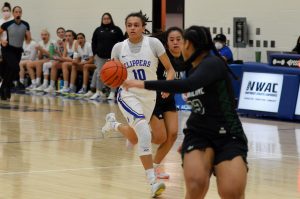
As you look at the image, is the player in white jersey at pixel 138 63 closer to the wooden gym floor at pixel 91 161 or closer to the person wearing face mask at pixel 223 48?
the wooden gym floor at pixel 91 161

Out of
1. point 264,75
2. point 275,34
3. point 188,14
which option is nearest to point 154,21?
point 188,14

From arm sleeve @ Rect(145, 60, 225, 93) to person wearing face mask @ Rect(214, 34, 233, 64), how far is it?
40.7ft

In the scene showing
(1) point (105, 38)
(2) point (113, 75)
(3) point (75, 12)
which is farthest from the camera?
(3) point (75, 12)

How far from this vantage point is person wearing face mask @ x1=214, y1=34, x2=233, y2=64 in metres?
18.6

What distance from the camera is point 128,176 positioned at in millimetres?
10008

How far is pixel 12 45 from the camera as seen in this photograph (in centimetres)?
2044

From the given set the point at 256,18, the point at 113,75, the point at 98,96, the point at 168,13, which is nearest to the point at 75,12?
the point at 168,13

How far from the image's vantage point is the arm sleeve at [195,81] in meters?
5.96

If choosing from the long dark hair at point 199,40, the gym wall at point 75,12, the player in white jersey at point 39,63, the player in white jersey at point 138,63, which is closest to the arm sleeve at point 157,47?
the player in white jersey at point 138,63

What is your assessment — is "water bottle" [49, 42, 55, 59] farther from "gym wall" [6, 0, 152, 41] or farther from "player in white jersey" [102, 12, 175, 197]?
"player in white jersey" [102, 12, 175, 197]

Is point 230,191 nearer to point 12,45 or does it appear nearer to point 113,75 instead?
point 113,75

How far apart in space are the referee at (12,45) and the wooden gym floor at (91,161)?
9.30ft

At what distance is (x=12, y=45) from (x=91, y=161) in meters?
9.83

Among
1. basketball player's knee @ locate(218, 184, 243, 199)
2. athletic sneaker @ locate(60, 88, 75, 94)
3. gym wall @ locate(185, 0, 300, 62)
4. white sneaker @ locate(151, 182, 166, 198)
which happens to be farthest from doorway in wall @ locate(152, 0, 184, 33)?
basketball player's knee @ locate(218, 184, 243, 199)
